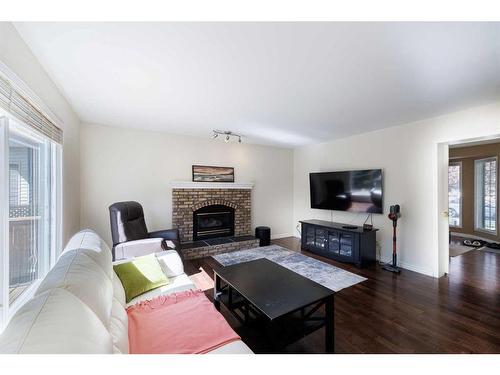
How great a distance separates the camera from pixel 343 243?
145 inches

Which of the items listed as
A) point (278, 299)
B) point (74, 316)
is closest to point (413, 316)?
point (278, 299)

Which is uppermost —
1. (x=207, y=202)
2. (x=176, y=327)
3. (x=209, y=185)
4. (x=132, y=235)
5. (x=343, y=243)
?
(x=209, y=185)

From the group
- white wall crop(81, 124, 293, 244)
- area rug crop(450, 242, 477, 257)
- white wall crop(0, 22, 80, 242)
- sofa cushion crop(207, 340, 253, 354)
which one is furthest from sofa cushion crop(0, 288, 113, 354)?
area rug crop(450, 242, 477, 257)

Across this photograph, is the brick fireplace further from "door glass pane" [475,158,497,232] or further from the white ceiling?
"door glass pane" [475,158,497,232]

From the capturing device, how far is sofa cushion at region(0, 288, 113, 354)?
2.03ft

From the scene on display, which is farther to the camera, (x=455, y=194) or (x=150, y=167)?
(x=455, y=194)

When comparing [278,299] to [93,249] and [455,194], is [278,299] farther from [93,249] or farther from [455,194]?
[455,194]

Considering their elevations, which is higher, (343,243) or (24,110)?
(24,110)

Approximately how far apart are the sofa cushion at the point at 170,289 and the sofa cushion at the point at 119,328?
35cm

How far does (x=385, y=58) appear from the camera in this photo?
1.65m

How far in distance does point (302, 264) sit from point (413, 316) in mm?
1609

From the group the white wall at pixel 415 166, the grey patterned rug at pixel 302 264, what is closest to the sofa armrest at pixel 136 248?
the grey patterned rug at pixel 302 264

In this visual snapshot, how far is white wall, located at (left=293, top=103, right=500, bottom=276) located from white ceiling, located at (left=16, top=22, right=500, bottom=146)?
0.29 metres

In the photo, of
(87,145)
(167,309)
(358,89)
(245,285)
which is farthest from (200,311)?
(87,145)
